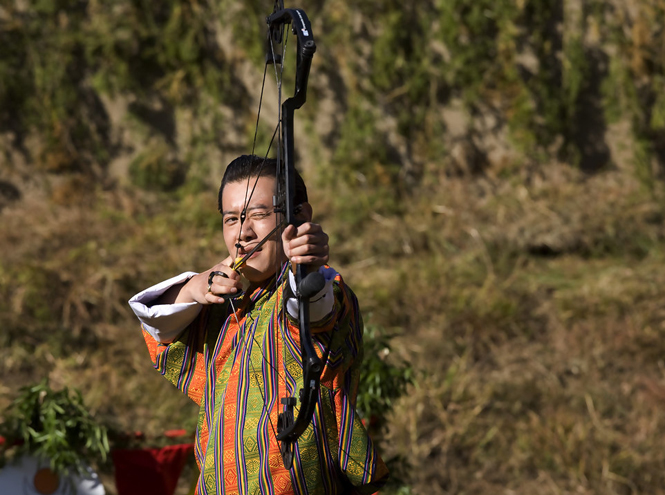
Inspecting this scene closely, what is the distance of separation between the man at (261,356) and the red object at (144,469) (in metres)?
1.09

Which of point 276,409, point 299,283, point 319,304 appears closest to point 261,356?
point 276,409

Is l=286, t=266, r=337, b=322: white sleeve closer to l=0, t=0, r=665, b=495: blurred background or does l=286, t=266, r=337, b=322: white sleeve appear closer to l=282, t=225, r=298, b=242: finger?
l=282, t=225, r=298, b=242: finger

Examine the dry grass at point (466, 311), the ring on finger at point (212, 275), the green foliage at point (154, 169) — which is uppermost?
the green foliage at point (154, 169)

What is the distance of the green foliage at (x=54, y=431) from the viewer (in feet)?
8.83

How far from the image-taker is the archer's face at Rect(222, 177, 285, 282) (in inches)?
69.0

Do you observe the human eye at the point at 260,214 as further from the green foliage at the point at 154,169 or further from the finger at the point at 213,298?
the green foliage at the point at 154,169

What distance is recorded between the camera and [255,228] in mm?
1761

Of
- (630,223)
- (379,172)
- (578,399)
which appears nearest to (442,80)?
(379,172)

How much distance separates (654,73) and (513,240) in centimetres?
180

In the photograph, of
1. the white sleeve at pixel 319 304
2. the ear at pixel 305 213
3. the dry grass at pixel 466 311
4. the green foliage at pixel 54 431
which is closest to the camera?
the white sleeve at pixel 319 304

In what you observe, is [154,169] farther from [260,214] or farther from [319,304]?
[319,304]

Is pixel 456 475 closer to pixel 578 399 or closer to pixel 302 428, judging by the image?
pixel 578 399

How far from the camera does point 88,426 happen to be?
9.10ft

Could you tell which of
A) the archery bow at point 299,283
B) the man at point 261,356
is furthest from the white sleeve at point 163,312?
the archery bow at point 299,283
